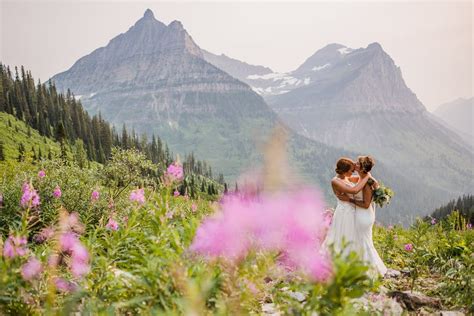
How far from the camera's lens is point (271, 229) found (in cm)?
242

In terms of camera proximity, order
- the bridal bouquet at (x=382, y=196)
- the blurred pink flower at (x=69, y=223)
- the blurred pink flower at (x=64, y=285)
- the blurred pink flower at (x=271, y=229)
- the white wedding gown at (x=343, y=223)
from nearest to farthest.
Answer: the blurred pink flower at (x=271, y=229), the blurred pink flower at (x=64, y=285), the blurred pink flower at (x=69, y=223), the bridal bouquet at (x=382, y=196), the white wedding gown at (x=343, y=223)

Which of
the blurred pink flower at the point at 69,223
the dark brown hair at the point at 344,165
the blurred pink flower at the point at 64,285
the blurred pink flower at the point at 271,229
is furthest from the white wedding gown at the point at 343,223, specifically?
the blurred pink flower at the point at 271,229

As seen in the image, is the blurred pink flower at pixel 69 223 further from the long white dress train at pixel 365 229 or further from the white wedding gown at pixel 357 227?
the long white dress train at pixel 365 229

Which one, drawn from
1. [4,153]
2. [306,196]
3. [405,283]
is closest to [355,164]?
[405,283]

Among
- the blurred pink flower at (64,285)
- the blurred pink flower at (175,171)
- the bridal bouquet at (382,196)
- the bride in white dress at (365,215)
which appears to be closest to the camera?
the blurred pink flower at (175,171)

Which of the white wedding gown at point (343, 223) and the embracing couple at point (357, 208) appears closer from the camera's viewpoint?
the embracing couple at point (357, 208)

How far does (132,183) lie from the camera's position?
61.0ft

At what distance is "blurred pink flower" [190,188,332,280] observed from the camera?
7.23 feet

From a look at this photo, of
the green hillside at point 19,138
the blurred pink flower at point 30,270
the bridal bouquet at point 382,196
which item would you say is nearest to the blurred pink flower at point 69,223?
the blurred pink flower at point 30,270

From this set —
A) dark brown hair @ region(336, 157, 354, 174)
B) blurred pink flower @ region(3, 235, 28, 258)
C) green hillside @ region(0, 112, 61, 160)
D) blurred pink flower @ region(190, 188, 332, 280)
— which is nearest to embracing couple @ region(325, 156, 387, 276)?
dark brown hair @ region(336, 157, 354, 174)

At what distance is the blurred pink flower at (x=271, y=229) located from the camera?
2203mm

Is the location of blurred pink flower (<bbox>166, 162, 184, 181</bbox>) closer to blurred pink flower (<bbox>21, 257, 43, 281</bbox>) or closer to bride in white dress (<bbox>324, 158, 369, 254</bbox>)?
blurred pink flower (<bbox>21, 257, 43, 281</bbox>)

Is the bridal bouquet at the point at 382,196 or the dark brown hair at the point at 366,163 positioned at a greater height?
the dark brown hair at the point at 366,163

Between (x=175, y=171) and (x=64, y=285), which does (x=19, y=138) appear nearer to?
(x=64, y=285)
